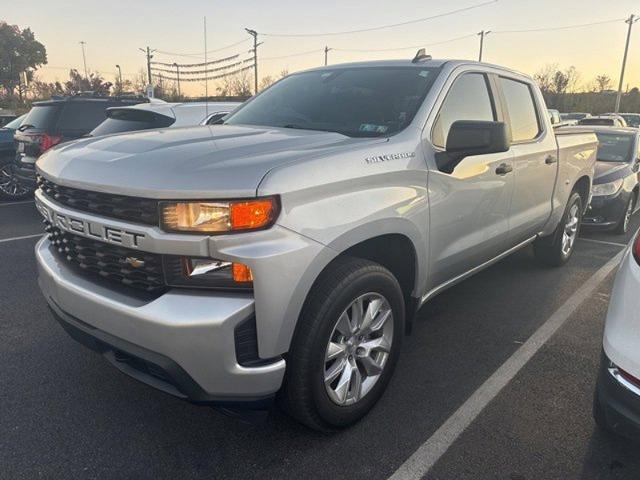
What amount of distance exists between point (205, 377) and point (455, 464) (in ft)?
4.09

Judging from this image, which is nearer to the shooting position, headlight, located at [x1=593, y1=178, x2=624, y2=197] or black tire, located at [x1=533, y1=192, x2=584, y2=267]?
black tire, located at [x1=533, y1=192, x2=584, y2=267]

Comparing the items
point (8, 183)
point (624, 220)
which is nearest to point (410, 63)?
point (624, 220)

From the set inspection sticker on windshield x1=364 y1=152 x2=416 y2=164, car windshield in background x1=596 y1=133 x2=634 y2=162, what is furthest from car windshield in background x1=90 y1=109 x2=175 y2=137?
car windshield in background x1=596 y1=133 x2=634 y2=162

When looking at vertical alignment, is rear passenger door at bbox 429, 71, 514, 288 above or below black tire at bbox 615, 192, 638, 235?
above

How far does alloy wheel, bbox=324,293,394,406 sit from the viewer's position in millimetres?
2531

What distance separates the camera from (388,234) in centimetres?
270

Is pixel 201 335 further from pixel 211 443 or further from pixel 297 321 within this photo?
pixel 211 443

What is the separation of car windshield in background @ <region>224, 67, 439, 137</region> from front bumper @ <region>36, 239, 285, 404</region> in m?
1.41

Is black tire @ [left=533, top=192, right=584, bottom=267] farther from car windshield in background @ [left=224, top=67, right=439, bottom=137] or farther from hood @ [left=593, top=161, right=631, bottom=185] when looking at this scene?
car windshield in background @ [left=224, top=67, right=439, bottom=137]

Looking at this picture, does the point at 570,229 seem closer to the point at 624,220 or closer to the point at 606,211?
the point at 606,211

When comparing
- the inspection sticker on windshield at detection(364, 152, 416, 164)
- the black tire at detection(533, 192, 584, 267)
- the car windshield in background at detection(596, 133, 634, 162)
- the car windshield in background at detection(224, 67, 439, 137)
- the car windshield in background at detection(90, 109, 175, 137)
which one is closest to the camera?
the inspection sticker on windshield at detection(364, 152, 416, 164)

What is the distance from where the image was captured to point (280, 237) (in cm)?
211

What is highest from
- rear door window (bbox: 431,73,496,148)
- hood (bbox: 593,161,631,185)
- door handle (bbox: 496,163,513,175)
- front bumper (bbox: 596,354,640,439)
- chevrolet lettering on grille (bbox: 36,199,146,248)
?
rear door window (bbox: 431,73,496,148)

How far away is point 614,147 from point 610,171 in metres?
1.20
